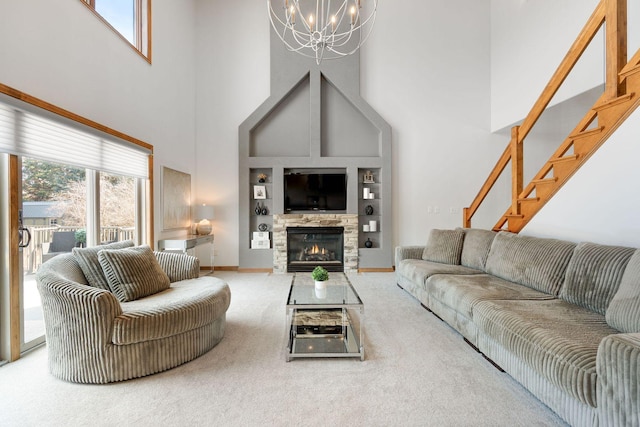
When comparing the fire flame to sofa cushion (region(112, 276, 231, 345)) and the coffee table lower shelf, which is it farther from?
sofa cushion (region(112, 276, 231, 345))

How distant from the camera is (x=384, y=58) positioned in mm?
5977

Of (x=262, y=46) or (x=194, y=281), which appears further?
(x=262, y=46)

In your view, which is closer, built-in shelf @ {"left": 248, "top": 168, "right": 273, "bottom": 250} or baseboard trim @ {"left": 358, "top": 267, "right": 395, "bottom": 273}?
baseboard trim @ {"left": 358, "top": 267, "right": 395, "bottom": 273}

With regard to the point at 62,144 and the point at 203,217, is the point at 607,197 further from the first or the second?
the point at 203,217

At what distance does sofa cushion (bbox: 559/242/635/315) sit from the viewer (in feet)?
7.05

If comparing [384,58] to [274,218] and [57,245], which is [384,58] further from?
[57,245]

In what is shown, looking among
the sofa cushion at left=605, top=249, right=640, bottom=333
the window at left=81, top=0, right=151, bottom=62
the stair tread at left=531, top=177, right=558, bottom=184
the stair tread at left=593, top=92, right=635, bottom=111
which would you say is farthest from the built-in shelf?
the sofa cushion at left=605, top=249, right=640, bottom=333

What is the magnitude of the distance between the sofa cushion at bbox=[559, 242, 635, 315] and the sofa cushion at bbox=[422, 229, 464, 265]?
167 centimetres

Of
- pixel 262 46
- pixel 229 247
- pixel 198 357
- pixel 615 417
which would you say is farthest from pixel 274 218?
pixel 615 417

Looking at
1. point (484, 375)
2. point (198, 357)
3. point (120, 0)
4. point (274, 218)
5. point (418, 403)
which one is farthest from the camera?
point (274, 218)

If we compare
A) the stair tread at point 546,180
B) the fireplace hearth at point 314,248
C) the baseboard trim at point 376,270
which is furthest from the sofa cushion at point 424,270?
the fireplace hearth at point 314,248

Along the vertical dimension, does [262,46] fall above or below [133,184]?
above

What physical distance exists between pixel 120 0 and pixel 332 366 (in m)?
4.78

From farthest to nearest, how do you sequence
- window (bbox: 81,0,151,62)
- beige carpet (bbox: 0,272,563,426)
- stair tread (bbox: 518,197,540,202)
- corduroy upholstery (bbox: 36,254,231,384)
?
1. window (bbox: 81,0,151,62)
2. stair tread (bbox: 518,197,540,202)
3. corduroy upholstery (bbox: 36,254,231,384)
4. beige carpet (bbox: 0,272,563,426)
